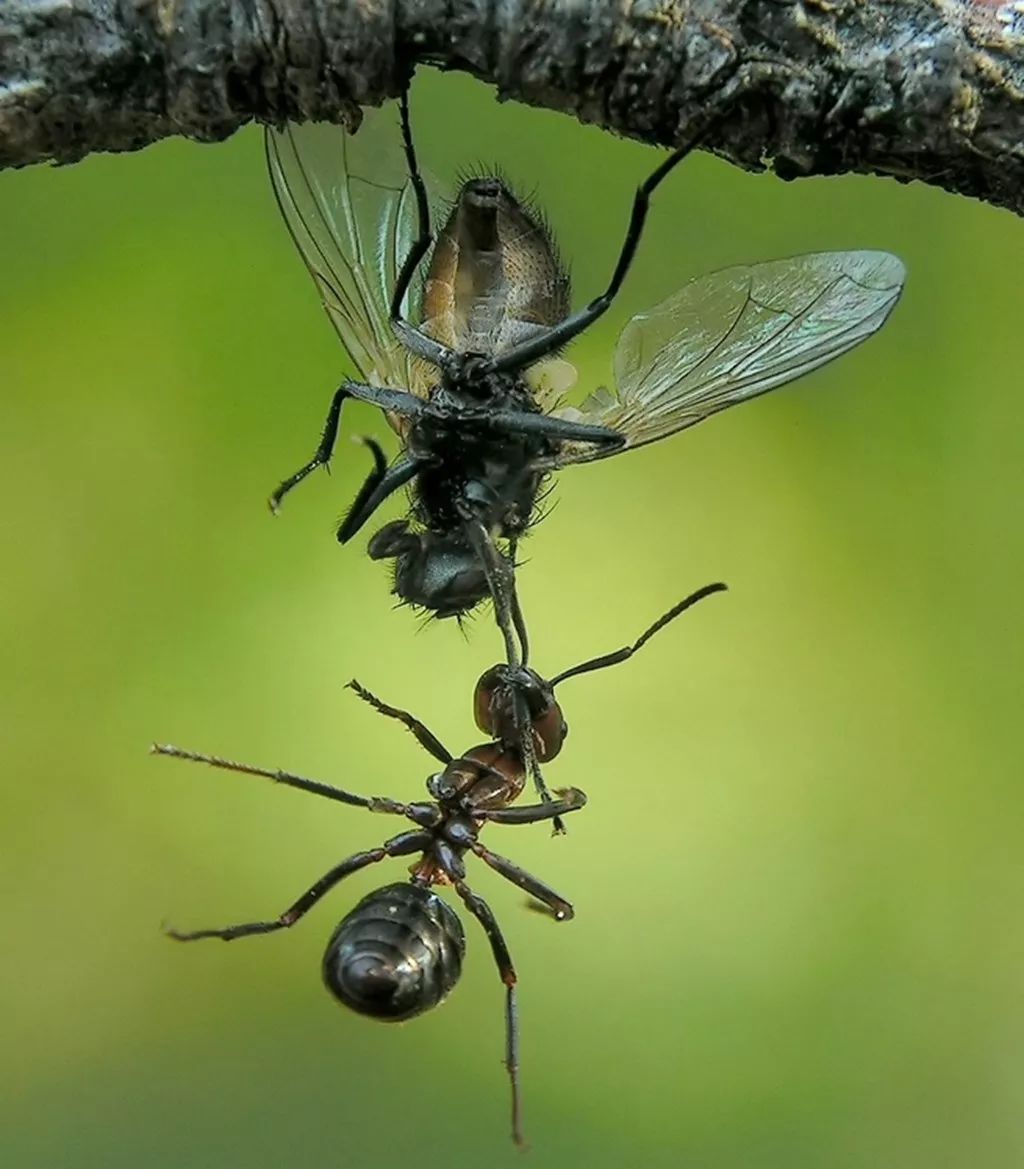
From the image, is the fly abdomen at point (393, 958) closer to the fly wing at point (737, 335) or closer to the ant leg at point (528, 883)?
the ant leg at point (528, 883)

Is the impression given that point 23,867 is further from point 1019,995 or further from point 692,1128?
point 1019,995

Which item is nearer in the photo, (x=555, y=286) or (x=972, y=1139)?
(x=555, y=286)

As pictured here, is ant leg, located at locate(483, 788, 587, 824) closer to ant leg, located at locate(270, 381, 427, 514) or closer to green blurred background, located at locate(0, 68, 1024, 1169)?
green blurred background, located at locate(0, 68, 1024, 1169)

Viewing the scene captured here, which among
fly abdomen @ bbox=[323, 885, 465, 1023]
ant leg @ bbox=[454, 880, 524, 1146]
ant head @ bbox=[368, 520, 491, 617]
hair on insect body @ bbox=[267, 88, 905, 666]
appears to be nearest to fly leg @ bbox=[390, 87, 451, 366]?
hair on insect body @ bbox=[267, 88, 905, 666]

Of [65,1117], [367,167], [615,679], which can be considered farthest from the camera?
[615,679]

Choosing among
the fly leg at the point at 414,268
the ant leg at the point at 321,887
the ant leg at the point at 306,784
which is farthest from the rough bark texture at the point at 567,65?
the ant leg at the point at 321,887

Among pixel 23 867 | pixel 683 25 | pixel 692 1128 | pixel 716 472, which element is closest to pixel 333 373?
pixel 716 472

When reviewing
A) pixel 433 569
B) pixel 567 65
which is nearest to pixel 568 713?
pixel 433 569

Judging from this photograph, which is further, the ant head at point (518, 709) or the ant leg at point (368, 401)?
the ant head at point (518, 709)

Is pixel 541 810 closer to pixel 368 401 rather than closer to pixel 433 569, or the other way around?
pixel 433 569
